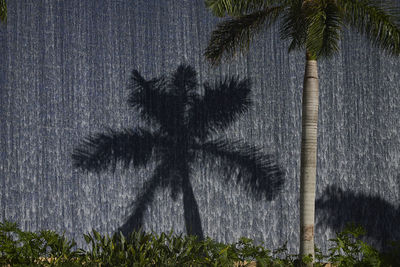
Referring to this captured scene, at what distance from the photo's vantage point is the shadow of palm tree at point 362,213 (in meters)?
13.4

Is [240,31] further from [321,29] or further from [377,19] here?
[377,19]

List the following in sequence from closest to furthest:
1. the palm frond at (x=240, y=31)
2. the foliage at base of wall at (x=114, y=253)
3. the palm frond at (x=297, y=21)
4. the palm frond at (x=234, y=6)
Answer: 1. the foliage at base of wall at (x=114, y=253)
2. the palm frond at (x=234, y=6)
3. the palm frond at (x=297, y=21)
4. the palm frond at (x=240, y=31)

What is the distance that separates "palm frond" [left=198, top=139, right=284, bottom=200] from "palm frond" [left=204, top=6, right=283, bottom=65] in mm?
3303

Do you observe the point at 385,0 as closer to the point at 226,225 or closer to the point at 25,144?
the point at 226,225

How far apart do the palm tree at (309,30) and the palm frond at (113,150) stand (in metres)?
3.32

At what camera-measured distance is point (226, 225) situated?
41.8ft

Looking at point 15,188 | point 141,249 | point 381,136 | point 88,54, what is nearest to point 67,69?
point 88,54

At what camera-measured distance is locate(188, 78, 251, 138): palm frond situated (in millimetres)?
12836

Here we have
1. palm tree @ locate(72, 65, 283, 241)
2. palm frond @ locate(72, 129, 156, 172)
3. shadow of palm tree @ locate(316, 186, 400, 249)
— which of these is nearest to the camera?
palm frond @ locate(72, 129, 156, 172)

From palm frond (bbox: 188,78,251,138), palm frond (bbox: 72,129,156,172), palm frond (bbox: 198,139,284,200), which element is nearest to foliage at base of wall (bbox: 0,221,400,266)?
palm frond (bbox: 72,129,156,172)

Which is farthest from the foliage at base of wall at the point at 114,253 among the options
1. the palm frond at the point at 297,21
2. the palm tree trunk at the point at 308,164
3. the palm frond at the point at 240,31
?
the palm frond at the point at 297,21

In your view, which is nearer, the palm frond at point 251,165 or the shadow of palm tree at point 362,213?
the palm frond at point 251,165

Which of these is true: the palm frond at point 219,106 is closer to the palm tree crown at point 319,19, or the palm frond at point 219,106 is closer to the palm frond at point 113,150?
the palm frond at point 113,150

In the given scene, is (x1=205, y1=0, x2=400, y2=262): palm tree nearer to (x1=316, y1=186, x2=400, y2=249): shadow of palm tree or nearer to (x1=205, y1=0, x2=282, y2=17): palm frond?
(x1=205, y1=0, x2=282, y2=17): palm frond
